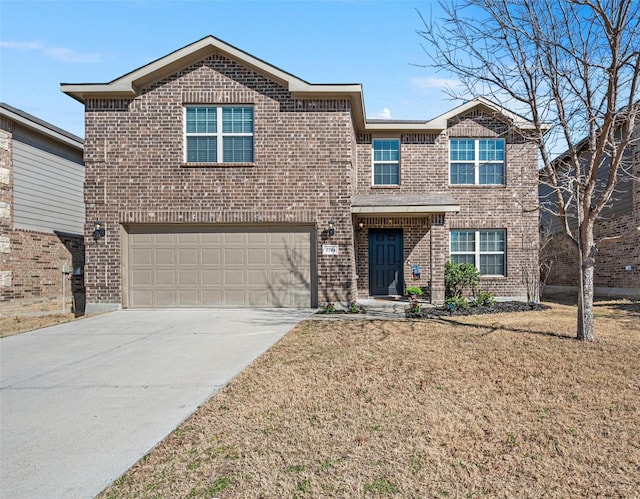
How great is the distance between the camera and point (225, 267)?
11.1 metres

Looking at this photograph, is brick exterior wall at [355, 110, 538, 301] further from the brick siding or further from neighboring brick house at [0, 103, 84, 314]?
neighboring brick house at [0, 103, 84, 314]

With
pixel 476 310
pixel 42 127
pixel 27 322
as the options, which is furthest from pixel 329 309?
pixel 42 127

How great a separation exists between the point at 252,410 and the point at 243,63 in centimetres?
962

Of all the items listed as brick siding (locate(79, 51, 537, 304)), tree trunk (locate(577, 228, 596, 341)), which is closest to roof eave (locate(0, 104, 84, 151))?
brick siding (locate(79, 51, 537, 304))

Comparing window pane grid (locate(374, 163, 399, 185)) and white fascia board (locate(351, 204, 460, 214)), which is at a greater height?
window pane grid (locate(374, 163, 399, 185))

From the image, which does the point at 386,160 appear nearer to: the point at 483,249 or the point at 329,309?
the point at 483,249

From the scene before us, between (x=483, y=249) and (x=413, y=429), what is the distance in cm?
1110

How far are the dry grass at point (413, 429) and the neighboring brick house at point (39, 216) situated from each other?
10.0m

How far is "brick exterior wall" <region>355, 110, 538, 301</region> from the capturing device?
13398 millimetres

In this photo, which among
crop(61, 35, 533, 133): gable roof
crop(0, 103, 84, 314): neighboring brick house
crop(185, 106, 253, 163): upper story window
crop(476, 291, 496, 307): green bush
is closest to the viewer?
crop(61, 35, 533, 133): gable roof

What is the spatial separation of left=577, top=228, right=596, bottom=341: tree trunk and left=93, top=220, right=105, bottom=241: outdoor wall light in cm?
1097

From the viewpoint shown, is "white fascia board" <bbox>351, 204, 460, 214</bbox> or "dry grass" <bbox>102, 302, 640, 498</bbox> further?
"white fascia board" <bbox>351, 204, 460, 214</bbox>

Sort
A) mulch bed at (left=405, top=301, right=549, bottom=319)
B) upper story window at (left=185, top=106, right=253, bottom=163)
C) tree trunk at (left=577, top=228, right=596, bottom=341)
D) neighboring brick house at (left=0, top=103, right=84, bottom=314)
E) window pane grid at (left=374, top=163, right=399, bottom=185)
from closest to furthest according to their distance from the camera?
tree trunk at (left=577, top=228, right=596, bottom=341) < mulch bed at (left=405, top=301, right=549, bottom=319) < upper story window at (left=185, top=106, right=253, bottom=163) < neighboring brick house at (left=0, top=103, right=84, bottom=314) < window pane grid at (left=374, top=163, right=399, bottom=185)

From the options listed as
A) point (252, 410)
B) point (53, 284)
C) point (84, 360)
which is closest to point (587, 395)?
point (252, 410)
